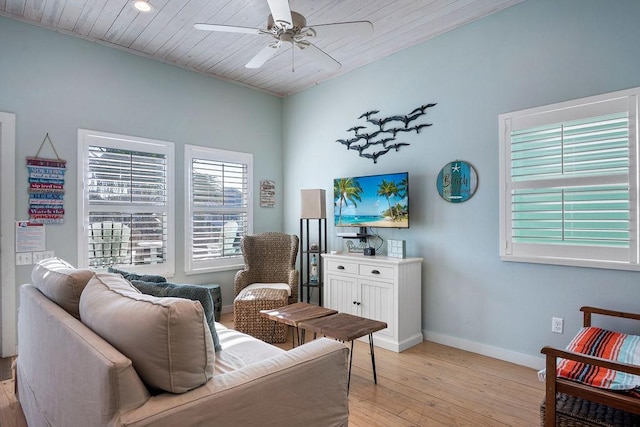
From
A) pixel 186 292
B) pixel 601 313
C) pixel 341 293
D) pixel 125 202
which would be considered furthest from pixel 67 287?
pixel 601 313

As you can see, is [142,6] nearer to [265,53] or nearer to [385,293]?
[265,53]

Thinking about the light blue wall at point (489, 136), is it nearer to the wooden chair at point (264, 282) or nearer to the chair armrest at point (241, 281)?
the wooden chair at point (264, 282)

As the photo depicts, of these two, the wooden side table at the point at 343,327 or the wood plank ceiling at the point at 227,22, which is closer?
the wooden side table at the point at 343,327

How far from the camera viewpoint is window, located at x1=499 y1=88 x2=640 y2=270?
2484 mm

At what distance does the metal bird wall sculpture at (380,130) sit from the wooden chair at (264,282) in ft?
4.39

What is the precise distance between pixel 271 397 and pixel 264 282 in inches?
116

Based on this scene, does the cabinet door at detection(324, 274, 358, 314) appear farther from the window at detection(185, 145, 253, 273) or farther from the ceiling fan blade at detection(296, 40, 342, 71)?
the ceiling fan blade at detection(296, 40, 342, 71)

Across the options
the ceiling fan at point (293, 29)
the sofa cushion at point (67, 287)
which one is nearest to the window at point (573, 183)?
the ceiling fan at point (293, 29)

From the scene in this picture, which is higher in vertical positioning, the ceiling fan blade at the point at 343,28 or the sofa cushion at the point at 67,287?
the ceiling fan blade at the point at 343,28

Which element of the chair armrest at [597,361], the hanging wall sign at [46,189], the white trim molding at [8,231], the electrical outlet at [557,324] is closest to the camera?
the chair armrest at [597,361]

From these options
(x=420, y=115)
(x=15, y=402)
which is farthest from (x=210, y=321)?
(x=420, y=115)

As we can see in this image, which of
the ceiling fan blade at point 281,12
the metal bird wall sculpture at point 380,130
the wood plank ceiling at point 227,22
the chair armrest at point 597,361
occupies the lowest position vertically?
the chair armrest at point 597,361

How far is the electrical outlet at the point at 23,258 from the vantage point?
3.11m

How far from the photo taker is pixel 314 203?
4.08m
